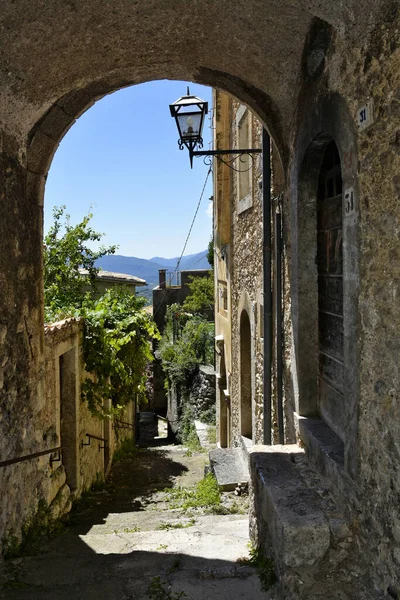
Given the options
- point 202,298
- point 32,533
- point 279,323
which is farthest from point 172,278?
point 32,533

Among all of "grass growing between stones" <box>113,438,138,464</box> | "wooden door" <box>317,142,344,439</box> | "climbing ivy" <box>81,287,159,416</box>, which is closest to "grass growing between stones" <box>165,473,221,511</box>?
"climbing ivy" <box>81,287,159,416</box>

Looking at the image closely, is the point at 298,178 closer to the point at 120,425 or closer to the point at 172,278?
the point at 120,425

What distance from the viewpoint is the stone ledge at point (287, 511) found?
110 inches

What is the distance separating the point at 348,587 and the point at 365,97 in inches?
103

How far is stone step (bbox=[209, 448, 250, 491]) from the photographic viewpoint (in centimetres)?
627

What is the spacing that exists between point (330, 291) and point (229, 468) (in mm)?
3805

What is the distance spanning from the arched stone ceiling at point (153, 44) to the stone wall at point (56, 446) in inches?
93.6

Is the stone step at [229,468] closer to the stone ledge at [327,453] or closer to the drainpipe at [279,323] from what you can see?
the drainpipe at [279,323]

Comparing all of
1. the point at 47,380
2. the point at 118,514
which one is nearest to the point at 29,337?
the point at 47,380

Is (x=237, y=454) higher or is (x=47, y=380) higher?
(x=47, y=380)

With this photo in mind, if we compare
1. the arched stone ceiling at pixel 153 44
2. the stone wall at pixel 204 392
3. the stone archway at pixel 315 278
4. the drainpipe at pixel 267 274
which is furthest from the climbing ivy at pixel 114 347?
the stone wall at pixel 204 392

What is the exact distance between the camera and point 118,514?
19.8 ft

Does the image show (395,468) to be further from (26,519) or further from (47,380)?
(47,380)

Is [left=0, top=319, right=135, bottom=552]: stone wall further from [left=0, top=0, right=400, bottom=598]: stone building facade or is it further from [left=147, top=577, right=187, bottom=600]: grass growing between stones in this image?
[left=147, top=577, right=187, bottom=600]: grass growing between stones
